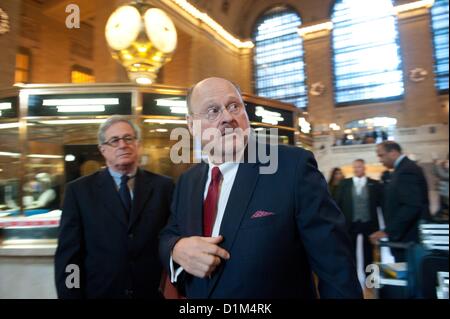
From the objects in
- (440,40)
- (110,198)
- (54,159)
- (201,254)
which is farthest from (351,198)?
(54,159)

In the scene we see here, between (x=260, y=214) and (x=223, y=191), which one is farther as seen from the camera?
(x=223, y=191)

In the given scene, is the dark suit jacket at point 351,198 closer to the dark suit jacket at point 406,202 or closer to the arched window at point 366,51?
the dark suit jacket at point 406,202

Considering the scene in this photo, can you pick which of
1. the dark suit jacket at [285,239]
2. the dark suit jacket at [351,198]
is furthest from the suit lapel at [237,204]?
the dark suit jacket at [351,198]

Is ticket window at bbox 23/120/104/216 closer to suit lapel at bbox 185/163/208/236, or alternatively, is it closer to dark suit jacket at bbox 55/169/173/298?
dark suit jacket at bbox 55/169/173/298

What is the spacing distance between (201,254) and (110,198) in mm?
682

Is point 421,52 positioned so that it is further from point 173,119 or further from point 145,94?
point 145,94

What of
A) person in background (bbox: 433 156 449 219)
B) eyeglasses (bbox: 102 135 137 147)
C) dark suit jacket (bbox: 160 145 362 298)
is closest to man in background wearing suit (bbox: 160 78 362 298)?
dark suit jacket (bbox: 160 145 362 298)

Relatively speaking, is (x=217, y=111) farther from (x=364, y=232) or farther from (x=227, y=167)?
(x=364, y=232)

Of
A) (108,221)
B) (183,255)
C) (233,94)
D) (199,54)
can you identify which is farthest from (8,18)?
(183,255)

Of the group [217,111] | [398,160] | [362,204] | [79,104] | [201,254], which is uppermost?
[79,104]

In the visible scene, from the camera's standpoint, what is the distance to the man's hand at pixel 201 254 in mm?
663

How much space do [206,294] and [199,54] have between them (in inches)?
77.0

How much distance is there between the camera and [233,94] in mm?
850

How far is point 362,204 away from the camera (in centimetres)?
250
